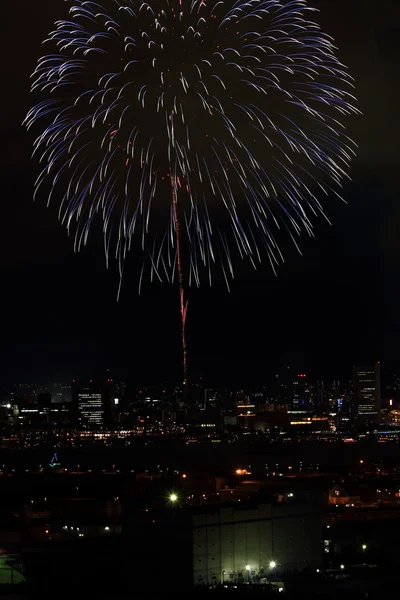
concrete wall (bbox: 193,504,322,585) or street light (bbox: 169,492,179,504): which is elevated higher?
street light (bbox: 169,492,179,504)

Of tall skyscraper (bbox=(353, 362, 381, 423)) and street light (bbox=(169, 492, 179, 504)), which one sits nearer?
street light (bbox=(169, 492, 179, 504))

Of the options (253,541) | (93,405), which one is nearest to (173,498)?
(253,541)

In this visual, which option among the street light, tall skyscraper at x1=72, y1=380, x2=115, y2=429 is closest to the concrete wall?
the street light

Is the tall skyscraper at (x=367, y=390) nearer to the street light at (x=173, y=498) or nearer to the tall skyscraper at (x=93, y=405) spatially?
the tall skyscraper at (x=93, y=405)

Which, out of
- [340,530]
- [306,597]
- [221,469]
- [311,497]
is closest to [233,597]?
[306,597]

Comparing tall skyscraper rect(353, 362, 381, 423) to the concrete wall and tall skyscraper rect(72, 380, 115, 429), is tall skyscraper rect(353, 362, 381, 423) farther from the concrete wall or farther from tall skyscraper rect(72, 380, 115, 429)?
the concrete wall

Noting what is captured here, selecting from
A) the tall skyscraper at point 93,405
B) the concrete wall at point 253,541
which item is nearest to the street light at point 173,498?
the concrete wall at point 253,541

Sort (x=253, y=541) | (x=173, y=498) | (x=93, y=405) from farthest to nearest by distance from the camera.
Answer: (x=93, y=405)
(x=173, y=498)
(x=253, y=541)

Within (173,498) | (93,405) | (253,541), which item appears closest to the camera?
(253,541)

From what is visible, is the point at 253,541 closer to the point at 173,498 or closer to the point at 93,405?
the point at 173,498
